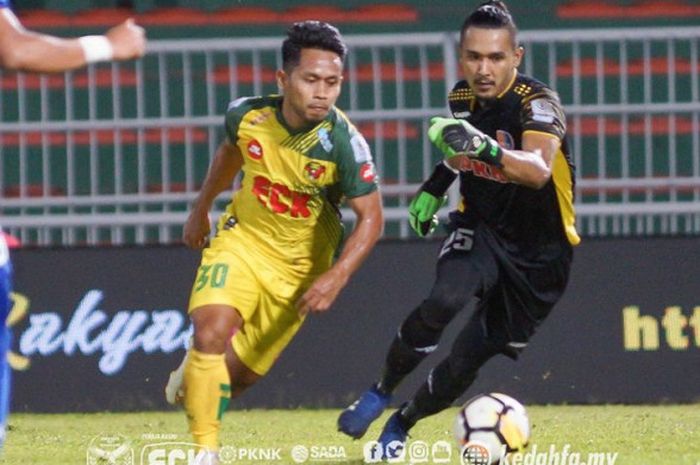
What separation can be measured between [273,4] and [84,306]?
5.22 m

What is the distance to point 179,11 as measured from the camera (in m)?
15.2

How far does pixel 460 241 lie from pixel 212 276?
4.53 feet

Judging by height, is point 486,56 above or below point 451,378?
above

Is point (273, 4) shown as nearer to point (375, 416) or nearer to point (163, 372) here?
point (163, 372)

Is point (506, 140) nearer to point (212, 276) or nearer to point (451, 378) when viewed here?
point (451, 378)

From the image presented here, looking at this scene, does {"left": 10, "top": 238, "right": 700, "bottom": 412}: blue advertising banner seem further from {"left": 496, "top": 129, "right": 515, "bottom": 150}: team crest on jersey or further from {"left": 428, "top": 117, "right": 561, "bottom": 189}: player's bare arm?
{"left": 428, "top": 117, "right": 561, "bottom": 189}: player's bare arm

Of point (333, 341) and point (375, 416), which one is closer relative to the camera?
point (375, 416)

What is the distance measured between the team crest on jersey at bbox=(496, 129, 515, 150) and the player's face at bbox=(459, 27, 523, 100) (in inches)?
7.8

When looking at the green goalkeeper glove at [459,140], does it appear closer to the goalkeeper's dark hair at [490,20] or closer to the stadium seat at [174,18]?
the goalkeeper's dark hair at [490,20]

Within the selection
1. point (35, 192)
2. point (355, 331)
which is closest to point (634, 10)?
point (355, 331)

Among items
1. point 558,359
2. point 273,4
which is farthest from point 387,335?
point 273,4

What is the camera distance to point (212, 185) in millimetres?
7605

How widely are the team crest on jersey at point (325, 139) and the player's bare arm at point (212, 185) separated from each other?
0.45m

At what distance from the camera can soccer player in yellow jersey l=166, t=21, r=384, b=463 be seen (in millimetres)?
6910
